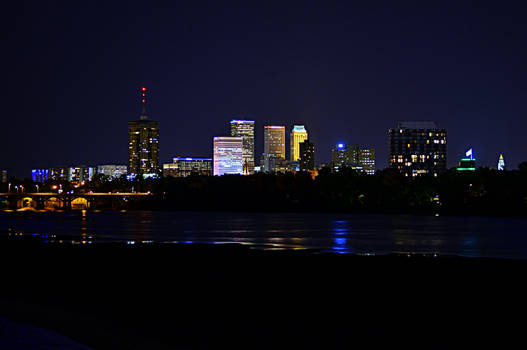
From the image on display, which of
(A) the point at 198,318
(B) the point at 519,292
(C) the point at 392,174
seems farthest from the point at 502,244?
(C) the point at 392,174

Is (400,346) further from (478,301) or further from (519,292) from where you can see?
(519,292)

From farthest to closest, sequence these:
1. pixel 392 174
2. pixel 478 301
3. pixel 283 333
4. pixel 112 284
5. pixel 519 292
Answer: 1. pixel 392 174
2. pixel 112 284
3. pixel 519 292
4. pixel 478 301
5. pixel 283 333

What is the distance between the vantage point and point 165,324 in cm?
2511

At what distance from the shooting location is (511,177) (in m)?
157

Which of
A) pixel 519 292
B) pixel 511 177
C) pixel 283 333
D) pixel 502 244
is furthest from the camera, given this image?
pixel 511 177

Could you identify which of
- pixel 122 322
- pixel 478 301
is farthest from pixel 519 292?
pixel 122 322

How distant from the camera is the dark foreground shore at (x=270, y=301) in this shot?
23234mm

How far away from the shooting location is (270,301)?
97.3 feet

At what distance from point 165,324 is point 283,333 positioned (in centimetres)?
435

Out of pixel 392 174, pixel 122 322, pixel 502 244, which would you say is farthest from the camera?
pixel 392 174

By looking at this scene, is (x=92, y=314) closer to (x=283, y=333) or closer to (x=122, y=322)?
(x=122, y=322)

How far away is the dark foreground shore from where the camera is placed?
23234mm

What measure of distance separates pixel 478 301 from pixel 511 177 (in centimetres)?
13487

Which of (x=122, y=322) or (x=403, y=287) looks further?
(x=403, y=287)
